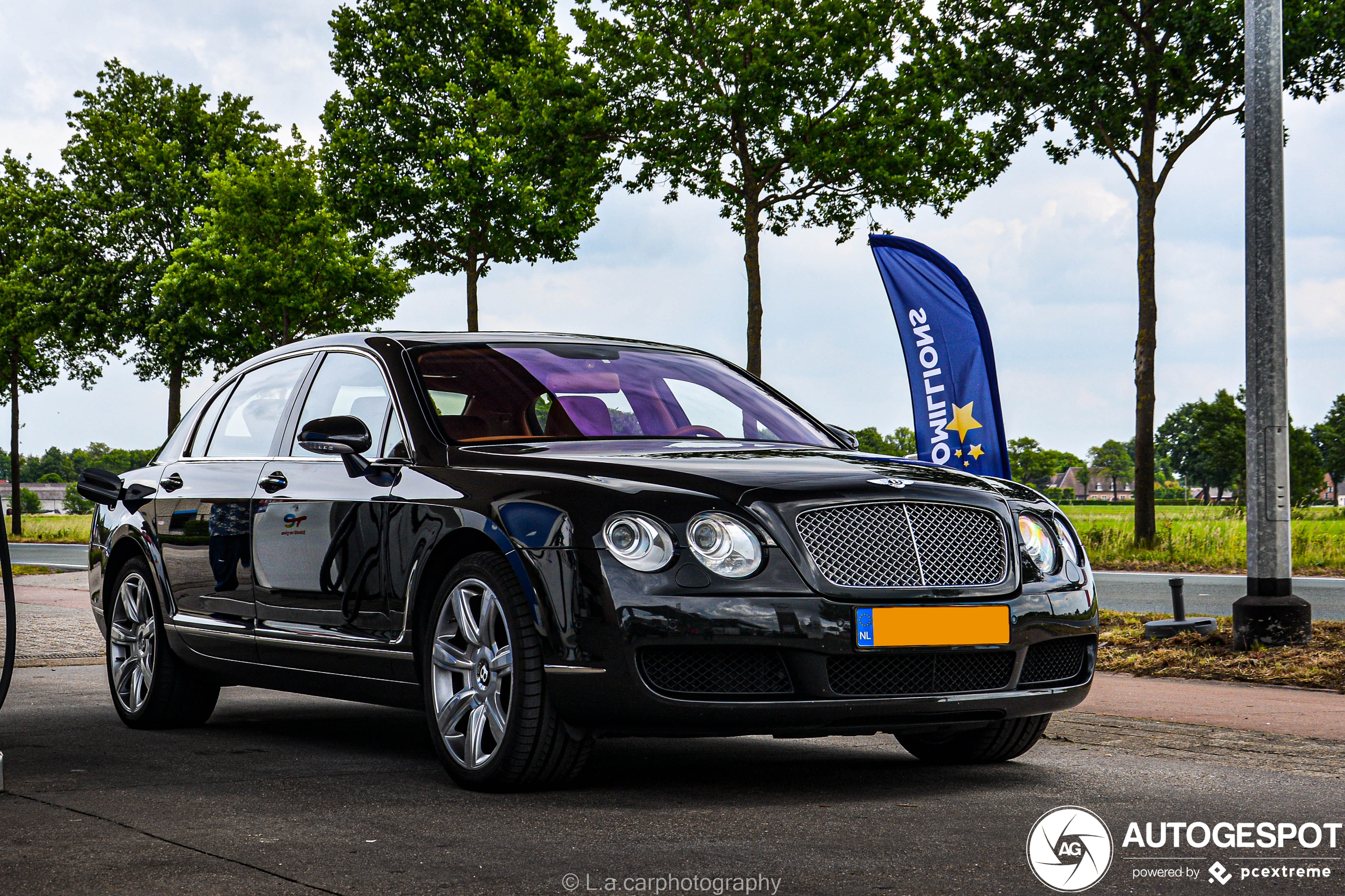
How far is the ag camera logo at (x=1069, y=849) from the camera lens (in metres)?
3.92

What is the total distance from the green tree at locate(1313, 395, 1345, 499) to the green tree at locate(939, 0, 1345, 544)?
88.4 metres

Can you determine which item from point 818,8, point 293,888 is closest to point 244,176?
point 818,8

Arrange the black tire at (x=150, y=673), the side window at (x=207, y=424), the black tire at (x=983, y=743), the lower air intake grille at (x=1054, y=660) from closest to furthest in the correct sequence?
the lower air intake grille at (x=1054, y=660) → the black tire at (x=983, y=743) → the black tire at (x=150, y=673) → the side window at (x=207, y=424)

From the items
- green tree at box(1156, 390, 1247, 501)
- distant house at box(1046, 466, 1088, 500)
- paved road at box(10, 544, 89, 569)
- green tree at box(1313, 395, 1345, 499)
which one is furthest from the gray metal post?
distant house at box(1046, 466, 1088, 500)

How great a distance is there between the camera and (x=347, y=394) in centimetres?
638

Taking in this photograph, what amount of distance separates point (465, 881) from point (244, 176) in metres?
32.3

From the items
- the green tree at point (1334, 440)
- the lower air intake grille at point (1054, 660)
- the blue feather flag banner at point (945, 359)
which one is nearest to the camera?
the lower air intake grille at point (1054, 660)

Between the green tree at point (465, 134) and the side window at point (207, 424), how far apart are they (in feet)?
59.3

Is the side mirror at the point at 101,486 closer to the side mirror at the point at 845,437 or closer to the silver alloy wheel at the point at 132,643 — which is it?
the silver alloy wheel at the point at 132,643

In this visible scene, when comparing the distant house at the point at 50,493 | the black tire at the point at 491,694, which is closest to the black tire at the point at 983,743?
the black tire at the point at 491,694

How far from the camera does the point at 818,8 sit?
2381 cm

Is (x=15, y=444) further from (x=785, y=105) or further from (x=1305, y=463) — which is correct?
(x=1305, y=463)

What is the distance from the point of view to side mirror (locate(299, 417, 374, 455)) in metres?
5.78

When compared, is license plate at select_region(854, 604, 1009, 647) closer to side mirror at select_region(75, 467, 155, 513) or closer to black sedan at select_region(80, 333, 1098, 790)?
black sedan at select_region(80, 333, 1098, 790)
